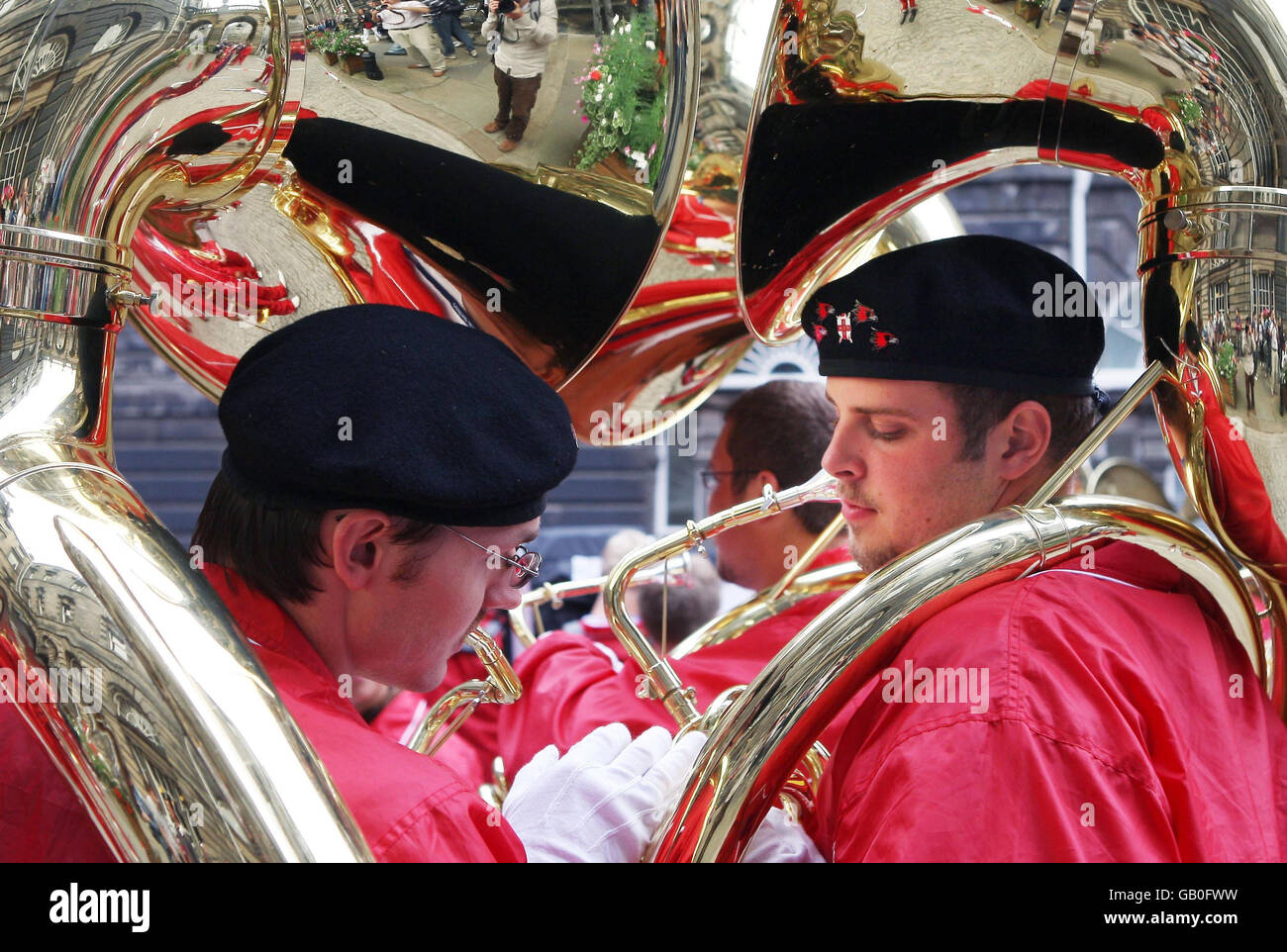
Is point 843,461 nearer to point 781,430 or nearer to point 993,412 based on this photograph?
point 993,412

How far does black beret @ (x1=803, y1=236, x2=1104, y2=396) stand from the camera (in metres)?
1.73

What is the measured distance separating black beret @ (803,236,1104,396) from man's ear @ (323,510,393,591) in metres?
0.77

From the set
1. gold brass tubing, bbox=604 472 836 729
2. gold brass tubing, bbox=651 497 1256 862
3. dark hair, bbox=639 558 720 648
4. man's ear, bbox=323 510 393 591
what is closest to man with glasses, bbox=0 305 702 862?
man's ear, bbox=323 510 393 591

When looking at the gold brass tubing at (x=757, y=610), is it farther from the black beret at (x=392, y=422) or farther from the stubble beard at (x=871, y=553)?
the black beret at (x=392, y=422)

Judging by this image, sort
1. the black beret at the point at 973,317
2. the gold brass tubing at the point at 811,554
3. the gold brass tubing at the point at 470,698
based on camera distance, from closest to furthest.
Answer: the black beret at the point at 973,317 → the gold brass tubing at the point at 470,698 → the gold brass tubing at the point at 811,554

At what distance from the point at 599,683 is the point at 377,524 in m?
1.55

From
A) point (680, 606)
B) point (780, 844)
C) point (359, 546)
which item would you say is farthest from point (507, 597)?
point (680, 606)

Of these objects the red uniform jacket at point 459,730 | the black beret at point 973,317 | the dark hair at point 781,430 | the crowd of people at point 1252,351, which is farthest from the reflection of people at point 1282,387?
the dark hair at point 781,430

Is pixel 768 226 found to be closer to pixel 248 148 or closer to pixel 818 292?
pixel 818 292

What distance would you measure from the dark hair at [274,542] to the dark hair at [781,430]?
1.99 m

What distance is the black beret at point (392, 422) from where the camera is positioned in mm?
1276

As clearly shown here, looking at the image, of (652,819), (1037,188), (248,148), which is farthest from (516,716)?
(1037,188)

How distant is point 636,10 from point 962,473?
0.80 m
